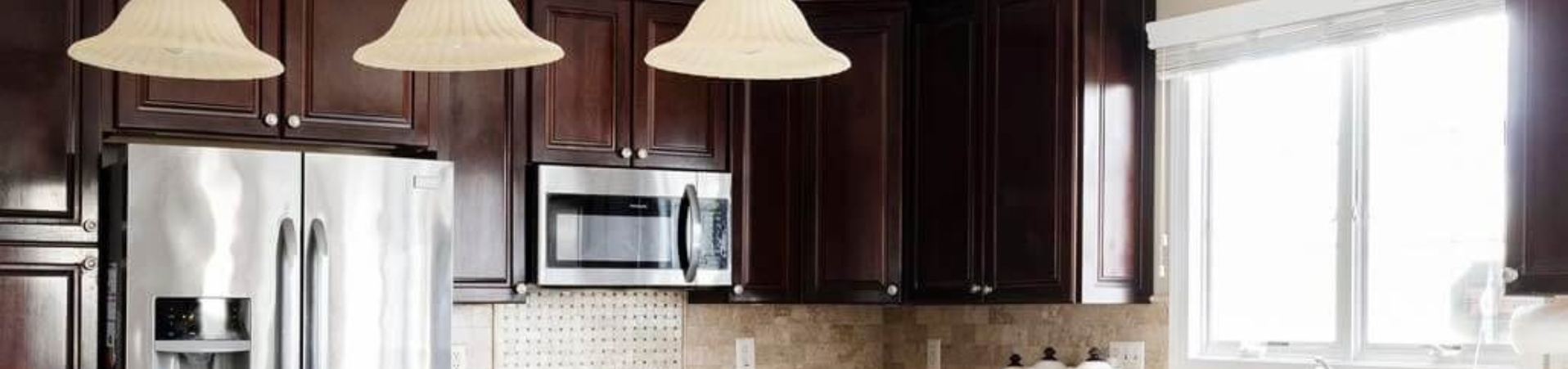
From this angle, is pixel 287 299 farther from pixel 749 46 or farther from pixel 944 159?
pixel 749 46

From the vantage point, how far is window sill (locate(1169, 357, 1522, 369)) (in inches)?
173

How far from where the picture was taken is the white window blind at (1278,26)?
14.4 feet

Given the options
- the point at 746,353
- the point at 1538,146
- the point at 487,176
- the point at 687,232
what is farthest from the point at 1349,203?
the point at 487,176

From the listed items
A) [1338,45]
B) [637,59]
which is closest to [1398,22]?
[1338,45]

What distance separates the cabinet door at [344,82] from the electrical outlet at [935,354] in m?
1.73

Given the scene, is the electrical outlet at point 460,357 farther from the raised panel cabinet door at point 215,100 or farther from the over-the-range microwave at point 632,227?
the raised panel cabinet door at point 215,100

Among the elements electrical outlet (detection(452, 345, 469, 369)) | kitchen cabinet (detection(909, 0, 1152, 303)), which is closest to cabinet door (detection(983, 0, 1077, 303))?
kitchen cabinet (detection(909, 0, 1152, 303))

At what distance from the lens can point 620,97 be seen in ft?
17.7

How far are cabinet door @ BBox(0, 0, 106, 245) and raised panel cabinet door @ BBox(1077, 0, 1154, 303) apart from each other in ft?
7.78

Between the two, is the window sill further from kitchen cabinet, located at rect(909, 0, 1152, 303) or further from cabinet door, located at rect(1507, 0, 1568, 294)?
cabinet door, located at rect(1507, 0, 1568, 294)

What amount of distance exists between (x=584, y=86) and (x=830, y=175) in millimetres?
735

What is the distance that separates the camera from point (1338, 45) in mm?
4582

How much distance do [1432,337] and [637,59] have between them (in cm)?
217

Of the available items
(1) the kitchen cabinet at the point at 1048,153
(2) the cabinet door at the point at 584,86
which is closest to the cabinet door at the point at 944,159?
(1) the kitchen cabinet at the point at 1048,153
